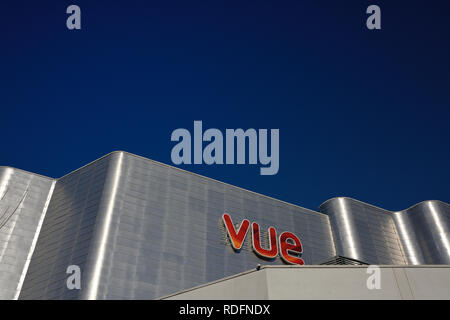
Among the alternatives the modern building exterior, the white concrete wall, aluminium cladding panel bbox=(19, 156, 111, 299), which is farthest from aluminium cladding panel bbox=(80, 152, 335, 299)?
the white concrete wall

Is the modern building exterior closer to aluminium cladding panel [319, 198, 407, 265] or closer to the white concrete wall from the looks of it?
aluminium cladding panel [319, 198, 407, 265]

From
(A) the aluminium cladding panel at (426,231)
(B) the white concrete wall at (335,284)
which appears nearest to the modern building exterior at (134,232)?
(A) the aluminium cladding panel at (426,231)

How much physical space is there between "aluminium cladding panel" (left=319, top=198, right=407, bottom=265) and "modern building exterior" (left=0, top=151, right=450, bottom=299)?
0.27m

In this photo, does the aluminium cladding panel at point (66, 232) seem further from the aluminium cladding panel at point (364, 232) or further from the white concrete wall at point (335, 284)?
the aluminium cladding panel at point (364, 232)

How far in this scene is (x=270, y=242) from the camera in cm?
4275

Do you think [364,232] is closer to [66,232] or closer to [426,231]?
[426,231]

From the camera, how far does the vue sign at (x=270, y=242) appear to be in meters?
41.0

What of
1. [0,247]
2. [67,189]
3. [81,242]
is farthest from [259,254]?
[0,247]

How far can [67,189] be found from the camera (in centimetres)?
4138

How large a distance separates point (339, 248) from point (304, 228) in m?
4.99

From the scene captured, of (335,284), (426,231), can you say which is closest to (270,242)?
(426,231)

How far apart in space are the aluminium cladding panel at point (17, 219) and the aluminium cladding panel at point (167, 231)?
833 centimetres
